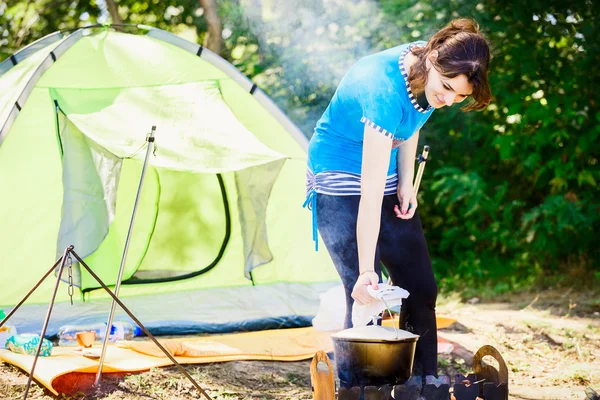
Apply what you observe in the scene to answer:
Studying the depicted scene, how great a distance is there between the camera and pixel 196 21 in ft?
20.5

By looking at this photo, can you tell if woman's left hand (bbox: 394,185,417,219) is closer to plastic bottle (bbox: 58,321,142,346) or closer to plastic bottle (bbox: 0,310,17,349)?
plastic bottle (bbox: 58,321,142,346)

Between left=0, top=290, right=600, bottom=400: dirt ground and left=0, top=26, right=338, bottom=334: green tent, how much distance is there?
2.35 ft

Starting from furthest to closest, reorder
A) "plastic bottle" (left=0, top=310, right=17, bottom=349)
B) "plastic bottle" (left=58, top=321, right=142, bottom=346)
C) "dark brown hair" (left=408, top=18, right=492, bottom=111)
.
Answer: "plastic bottle" (left=58, top=321, right=142, bottom=346) < "plastic bottle" (left=0, top=310, right=17, bottom=349) < "dark brown hair" (left=408, top=18, right=492, bottom=111)

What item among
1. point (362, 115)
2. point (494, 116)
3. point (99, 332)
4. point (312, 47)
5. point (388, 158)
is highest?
point (312, 47)

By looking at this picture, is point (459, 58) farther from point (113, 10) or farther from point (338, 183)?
point (113, 10)

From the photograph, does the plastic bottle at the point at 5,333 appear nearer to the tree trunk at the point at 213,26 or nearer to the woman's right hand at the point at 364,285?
the woman's right hand at the point at 364,285

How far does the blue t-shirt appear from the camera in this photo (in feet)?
6.40

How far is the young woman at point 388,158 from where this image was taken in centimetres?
194

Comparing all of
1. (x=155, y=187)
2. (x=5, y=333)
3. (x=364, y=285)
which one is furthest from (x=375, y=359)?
(x=155, y=187)

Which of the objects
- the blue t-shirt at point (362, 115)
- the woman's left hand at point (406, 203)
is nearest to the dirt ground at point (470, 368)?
the woman's left hand at point (406, 203)

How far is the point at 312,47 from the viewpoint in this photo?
18.4 feet

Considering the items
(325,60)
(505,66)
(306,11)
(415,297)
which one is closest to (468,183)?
(505,66)

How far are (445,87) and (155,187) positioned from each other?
2.53 meters

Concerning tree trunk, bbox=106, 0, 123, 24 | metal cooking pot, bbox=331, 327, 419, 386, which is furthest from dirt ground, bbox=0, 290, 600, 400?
tree trunk, bbox=106, 0, 123, 24
